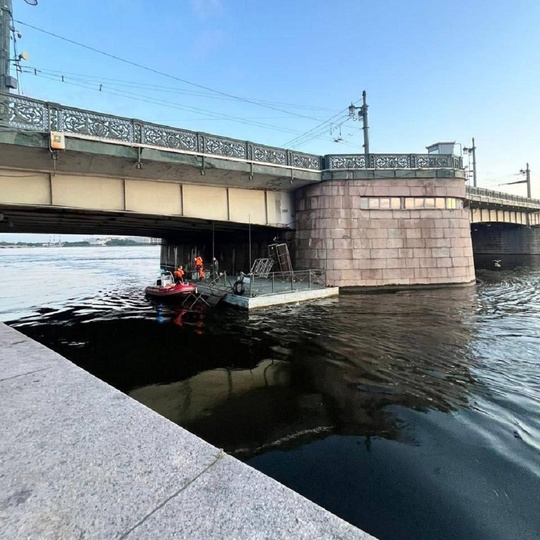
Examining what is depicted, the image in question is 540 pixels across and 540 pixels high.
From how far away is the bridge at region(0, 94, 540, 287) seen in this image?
14.0 meters

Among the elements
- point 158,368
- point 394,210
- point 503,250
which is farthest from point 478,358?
point 503,250

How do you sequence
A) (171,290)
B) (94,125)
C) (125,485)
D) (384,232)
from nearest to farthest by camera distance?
(125,485) < (94,125) < (171,290) < (384,232)

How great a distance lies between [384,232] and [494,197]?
24.6 meters

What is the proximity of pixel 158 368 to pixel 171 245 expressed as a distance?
119ft

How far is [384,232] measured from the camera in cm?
1997

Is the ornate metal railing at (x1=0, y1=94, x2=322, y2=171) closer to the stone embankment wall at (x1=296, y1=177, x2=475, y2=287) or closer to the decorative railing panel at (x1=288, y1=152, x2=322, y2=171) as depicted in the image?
the decorative railing panel at (x1=288, y1=152, x2=322, y2=171)

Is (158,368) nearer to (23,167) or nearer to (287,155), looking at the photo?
(23,167)

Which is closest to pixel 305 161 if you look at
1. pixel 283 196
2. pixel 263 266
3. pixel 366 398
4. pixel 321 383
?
pixel 283 196

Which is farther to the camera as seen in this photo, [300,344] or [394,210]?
[394,210]

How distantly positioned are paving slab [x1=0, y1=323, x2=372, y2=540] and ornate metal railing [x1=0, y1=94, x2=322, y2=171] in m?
11.9

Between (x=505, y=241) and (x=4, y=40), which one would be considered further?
(x=505, y=241)

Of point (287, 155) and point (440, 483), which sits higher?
point (287, 155)

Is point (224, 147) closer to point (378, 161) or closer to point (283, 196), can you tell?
point (283, 196)

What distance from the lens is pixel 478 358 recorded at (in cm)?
793
